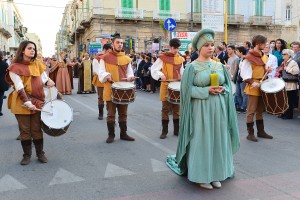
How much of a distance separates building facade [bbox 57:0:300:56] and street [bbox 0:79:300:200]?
26.5 metres

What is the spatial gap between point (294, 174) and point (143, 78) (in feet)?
43.2

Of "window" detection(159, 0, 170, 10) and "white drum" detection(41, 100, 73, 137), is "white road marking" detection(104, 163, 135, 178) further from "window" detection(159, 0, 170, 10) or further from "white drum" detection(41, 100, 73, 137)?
"window" detection(159, 0, 170, 10)

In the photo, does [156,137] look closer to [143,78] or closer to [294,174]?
[294,174]

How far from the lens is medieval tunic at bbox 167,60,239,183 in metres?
4.48

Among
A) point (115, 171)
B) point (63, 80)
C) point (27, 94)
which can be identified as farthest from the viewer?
point (63, 80)

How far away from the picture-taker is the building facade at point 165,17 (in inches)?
1394

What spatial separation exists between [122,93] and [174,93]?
3.22ft

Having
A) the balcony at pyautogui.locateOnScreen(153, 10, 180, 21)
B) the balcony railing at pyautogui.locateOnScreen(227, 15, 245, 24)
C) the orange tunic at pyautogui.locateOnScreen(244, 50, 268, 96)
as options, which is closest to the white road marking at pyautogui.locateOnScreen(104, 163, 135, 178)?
the orange tunic at pyautogui.locateOnScreen(244, 50, 268, 96)

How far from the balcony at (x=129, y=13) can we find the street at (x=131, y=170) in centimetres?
2830

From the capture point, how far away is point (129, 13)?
3553 centimetres

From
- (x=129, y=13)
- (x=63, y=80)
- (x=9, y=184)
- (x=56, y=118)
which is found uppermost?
(x=129, y=13)

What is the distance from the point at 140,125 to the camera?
8742 millimetres

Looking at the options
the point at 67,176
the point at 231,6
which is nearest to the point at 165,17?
the point at 231,6

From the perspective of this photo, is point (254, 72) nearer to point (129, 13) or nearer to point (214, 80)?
point (214, 80)
